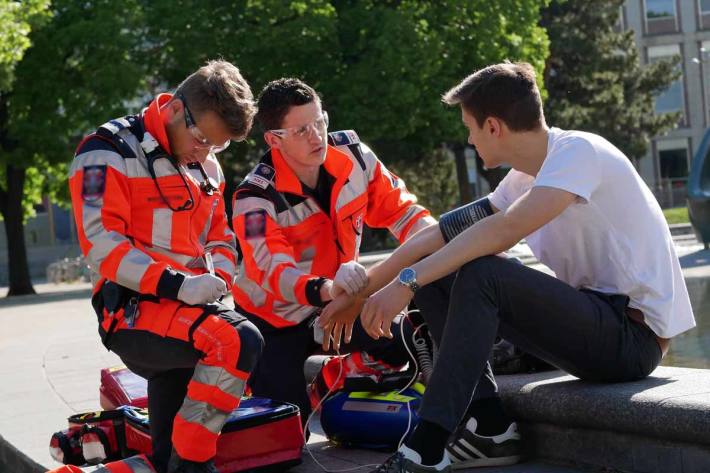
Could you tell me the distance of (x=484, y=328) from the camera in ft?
11.9

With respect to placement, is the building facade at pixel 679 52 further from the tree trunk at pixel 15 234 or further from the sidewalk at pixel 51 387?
the sidewalk at pixel 51 387

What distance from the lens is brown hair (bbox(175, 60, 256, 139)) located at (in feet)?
13.6

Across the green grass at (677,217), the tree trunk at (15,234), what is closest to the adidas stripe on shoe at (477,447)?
the tree trunk at (15,234)

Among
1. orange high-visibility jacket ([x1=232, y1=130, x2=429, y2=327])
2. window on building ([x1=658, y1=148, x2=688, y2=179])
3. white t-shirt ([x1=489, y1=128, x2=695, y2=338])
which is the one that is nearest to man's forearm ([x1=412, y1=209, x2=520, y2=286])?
white t-shirt ([x1=489, y1=128, x2=695, y2=338])

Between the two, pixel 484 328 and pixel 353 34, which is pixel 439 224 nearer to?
pixel 484 328

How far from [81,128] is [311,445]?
23.8m

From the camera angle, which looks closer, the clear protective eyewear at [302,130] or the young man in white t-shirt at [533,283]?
the young man in white t-shirt at [533,283]

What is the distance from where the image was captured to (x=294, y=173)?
5039mm

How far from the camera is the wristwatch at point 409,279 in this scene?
3908 mm

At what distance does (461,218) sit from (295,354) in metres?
1.17

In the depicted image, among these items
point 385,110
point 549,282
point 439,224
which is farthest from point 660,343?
point 385,110

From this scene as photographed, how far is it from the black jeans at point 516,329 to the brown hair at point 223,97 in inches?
35.9

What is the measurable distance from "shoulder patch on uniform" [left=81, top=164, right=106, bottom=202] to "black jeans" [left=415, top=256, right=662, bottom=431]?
1.21 metres

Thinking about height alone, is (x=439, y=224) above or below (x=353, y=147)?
below
